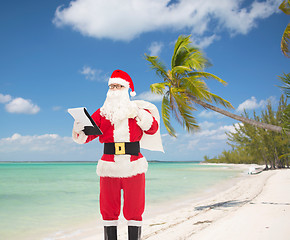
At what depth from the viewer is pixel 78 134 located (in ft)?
8.53

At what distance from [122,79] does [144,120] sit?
535mm

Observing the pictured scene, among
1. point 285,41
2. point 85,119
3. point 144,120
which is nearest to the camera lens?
point 85,119

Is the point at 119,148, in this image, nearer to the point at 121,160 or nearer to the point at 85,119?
the point at 121,160

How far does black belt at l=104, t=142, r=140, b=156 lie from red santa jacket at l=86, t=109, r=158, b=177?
0.03 meters

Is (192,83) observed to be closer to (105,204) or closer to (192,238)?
(192,238)

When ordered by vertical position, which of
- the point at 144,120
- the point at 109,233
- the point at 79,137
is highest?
the point at 144,120

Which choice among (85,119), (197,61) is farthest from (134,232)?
(197,61)

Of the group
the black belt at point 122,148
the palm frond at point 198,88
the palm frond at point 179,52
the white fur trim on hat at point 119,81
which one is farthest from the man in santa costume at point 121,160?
the palm frond at point 179,52

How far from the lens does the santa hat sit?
2706mm

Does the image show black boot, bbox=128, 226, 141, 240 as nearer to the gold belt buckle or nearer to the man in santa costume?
the man in santa costume

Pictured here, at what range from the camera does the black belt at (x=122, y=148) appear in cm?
247

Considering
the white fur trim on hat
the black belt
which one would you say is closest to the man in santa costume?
the black belt

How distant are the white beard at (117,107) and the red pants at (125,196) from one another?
1.97ft

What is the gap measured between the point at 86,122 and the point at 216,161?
61665mm
